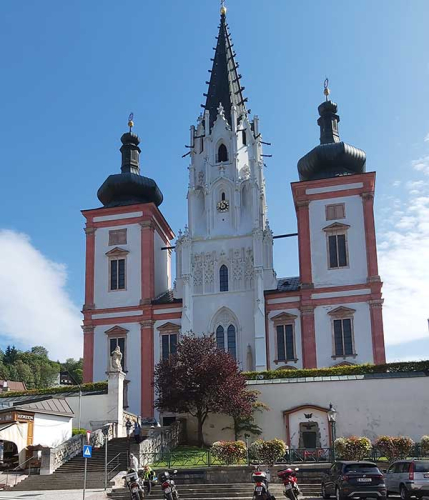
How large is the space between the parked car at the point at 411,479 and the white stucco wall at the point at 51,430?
1622cm

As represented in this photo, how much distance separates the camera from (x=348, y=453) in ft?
91.5

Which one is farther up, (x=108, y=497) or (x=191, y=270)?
(x=191, y=270)

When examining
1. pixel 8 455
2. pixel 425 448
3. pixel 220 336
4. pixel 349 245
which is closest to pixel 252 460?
pixel 425 448

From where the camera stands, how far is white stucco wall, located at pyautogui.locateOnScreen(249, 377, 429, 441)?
3569 centimetres

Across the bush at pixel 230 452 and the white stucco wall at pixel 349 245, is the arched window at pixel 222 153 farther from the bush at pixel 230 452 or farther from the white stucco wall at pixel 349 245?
the bush at pixel 230 452

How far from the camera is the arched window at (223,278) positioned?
50.0 meters

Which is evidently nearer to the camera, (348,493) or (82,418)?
(348,493)

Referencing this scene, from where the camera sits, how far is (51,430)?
33125 millimetres

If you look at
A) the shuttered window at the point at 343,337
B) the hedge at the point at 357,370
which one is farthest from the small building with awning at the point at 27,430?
the shuttered window at the point at 343,337

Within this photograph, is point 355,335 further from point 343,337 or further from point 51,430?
point 51,430

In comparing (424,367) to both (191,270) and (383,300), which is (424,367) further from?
(191,270)

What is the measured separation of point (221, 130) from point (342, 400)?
25713 mm

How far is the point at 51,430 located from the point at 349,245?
23.8 m

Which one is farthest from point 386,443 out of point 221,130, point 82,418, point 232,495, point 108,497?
point 221,130
